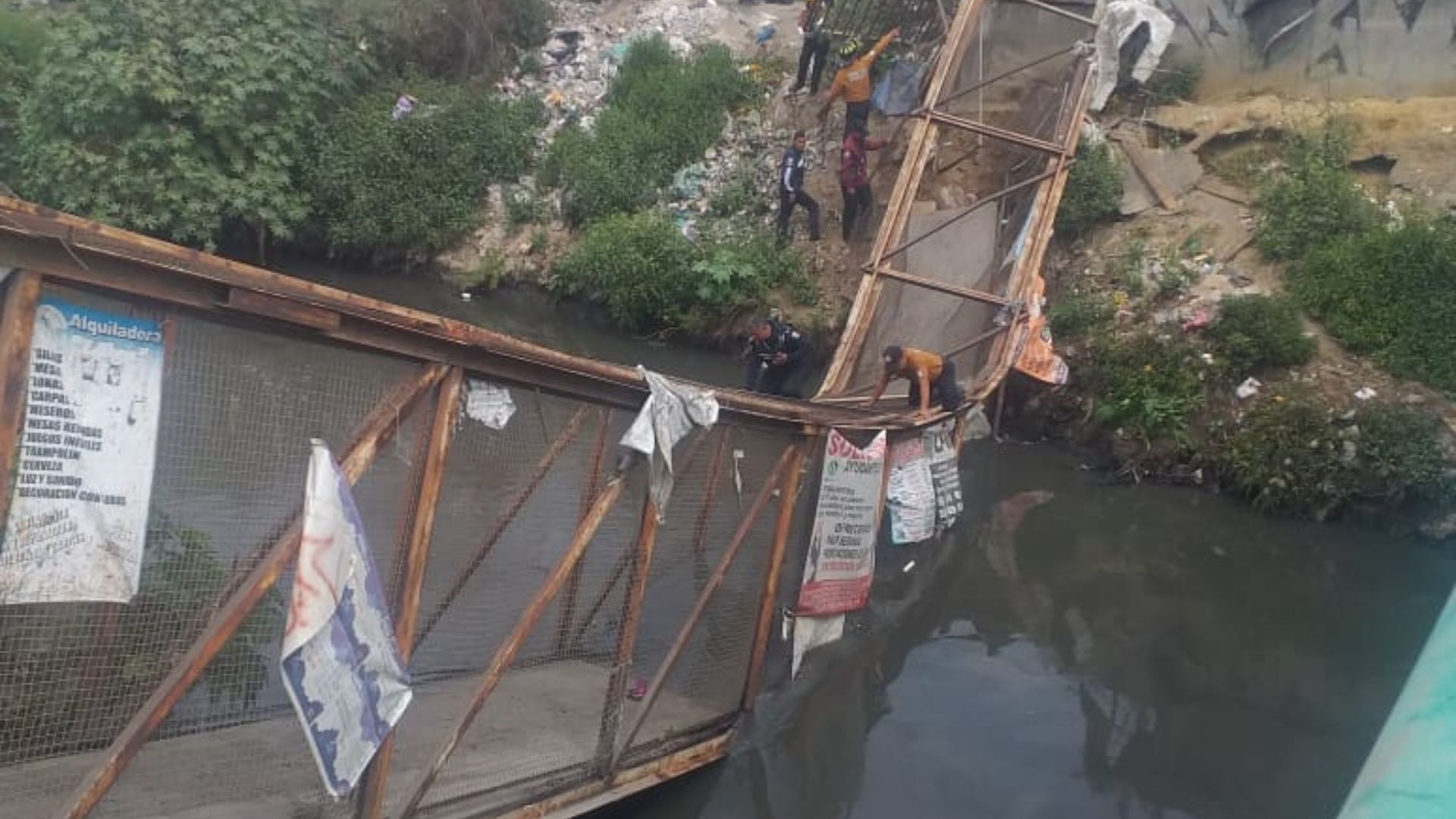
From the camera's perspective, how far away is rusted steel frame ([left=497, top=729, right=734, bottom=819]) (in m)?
4.59

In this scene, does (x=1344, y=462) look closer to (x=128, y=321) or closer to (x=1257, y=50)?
(x=1257, y=50)

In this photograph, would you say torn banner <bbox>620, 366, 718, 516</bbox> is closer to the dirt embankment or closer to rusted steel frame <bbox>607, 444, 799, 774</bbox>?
rusted steel frame <bbox>607, 444, 799, 774</bbox>

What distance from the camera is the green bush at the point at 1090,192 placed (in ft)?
39.8

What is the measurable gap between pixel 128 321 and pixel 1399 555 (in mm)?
9038

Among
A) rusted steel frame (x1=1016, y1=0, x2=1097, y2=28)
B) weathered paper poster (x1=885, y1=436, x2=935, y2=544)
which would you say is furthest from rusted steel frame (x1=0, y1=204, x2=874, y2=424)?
rusted steel frame (x1=1016, y1=0, x2=1097, y2=28)

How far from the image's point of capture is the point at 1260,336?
10273mm

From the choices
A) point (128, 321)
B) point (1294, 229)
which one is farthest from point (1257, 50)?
point (128, 321)

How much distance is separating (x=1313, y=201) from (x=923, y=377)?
5863 millimetres

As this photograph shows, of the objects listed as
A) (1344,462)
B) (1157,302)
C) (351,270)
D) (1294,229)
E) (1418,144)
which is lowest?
(351,270)

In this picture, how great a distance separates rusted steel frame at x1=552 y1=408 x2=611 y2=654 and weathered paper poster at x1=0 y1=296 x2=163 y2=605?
182cm

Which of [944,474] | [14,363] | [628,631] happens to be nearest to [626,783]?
[628,631]

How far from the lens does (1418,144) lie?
11.5 m

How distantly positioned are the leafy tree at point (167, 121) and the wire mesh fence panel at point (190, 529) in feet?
36.2

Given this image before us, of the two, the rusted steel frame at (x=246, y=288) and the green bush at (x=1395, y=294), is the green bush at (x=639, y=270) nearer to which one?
the green bush at (x=1395, y=294)
